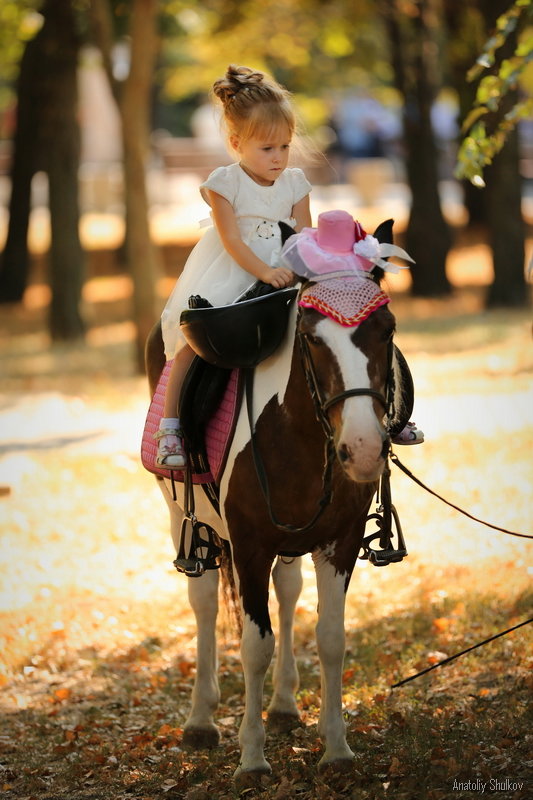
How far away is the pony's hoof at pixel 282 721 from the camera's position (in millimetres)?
5859

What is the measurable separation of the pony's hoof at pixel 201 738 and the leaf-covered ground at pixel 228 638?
0.08 m

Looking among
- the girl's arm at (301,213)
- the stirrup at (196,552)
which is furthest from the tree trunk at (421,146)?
the girl's arm at (301,213)

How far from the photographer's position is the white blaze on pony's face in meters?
4.18

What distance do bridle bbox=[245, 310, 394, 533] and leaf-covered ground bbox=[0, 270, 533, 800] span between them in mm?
1195

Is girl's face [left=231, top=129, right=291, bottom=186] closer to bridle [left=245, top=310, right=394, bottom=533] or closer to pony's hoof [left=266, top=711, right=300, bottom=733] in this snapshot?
bridle [left=245, top=310, right=394, bottom=533]

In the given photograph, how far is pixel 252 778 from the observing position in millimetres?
5070

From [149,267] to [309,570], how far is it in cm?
839

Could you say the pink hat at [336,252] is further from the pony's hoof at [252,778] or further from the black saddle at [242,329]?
the pony's hoof at [252,778]

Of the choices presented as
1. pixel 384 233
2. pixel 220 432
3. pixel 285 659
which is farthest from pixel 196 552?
pixel 384 233

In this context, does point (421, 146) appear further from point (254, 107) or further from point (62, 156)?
point (254, 107)

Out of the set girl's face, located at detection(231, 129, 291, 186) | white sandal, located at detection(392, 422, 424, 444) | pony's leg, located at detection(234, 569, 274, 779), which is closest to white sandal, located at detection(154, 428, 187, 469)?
pony's leg, located at detection(234, 569, 274, 779)

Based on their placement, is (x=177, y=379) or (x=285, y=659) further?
(x=285, y=659)

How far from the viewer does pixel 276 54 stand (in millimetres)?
28922

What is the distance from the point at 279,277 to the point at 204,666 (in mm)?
2082
